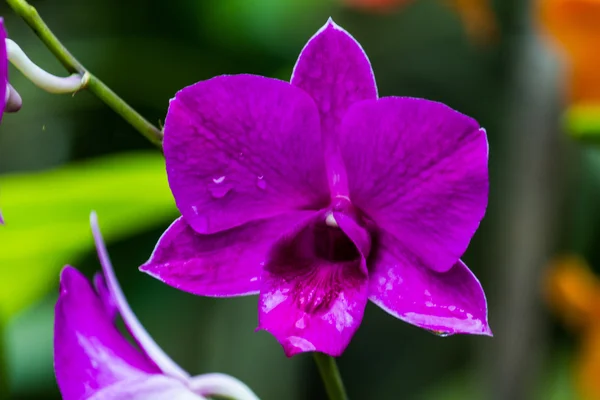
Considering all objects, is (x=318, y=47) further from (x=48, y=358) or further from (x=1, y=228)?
(x=48, y=358)

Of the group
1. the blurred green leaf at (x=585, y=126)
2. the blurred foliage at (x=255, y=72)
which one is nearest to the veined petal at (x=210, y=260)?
the blurred green leaf at (x=585, y=126)

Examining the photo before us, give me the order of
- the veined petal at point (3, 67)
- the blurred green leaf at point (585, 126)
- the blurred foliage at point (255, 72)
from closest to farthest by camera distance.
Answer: the veined petal at point (3, 67), the blurred green leaf at point (585, 126), the blurred foliage at point (255, 72)

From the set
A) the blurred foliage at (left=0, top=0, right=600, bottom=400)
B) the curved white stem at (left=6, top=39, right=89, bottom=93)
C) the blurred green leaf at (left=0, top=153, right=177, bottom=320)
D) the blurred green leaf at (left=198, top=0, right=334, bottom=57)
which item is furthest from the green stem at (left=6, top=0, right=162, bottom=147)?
the blurred green leaf at (left=198, top=0, right=334, bottom=57)

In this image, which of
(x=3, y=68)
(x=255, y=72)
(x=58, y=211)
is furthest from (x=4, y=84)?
(x=255, y=72)

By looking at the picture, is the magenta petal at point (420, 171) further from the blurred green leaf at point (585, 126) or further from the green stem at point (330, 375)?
the blurred green leaf at point (585, 126)

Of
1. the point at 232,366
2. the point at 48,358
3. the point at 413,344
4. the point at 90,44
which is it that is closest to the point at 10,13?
the point at 90,44

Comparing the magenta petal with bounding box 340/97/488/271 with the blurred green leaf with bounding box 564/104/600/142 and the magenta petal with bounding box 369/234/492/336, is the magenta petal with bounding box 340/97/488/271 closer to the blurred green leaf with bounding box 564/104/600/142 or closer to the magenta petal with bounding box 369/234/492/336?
the magenta petal with bounding box 369/234/492/336

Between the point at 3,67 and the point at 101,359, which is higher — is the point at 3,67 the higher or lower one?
the higher one

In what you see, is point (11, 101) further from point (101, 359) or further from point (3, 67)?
point (101, 359)
